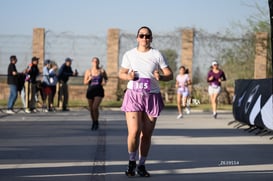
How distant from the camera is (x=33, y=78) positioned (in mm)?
24250

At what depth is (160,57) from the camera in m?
9.42

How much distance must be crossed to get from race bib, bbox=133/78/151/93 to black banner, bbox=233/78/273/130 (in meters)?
6.12

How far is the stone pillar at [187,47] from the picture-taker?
30.5m

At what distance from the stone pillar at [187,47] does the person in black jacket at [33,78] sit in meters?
8.20

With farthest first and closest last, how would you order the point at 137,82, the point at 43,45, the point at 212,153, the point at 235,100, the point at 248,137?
the point at 43,45
the point at 235,100
the point at 248,137
the point at 212,153
the point at 137,82

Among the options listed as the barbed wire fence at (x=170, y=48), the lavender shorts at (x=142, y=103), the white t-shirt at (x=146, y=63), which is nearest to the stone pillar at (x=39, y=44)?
the barbed wire fence at (x=170, y=48)

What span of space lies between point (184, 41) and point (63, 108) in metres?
7.56

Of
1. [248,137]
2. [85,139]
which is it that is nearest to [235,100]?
[248,137]

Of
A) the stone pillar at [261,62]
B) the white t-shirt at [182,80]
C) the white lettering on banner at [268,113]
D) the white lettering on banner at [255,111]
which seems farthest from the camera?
the stone pillar at [261,62]

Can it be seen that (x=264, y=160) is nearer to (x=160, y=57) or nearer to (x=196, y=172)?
(x=196, y=172)

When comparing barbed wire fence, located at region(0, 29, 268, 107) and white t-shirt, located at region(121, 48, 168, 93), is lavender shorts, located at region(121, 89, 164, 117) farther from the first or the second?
barbed wire fence, located at region(0, 29, 268, 107)

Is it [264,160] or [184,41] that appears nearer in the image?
[264,160]

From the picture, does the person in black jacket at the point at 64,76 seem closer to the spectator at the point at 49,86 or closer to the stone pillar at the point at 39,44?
the spectator at the point at 49,86

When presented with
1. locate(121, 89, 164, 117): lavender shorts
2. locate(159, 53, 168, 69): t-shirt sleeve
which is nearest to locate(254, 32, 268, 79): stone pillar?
locate(159, 53, 168, 69): t-shirt sleeve
